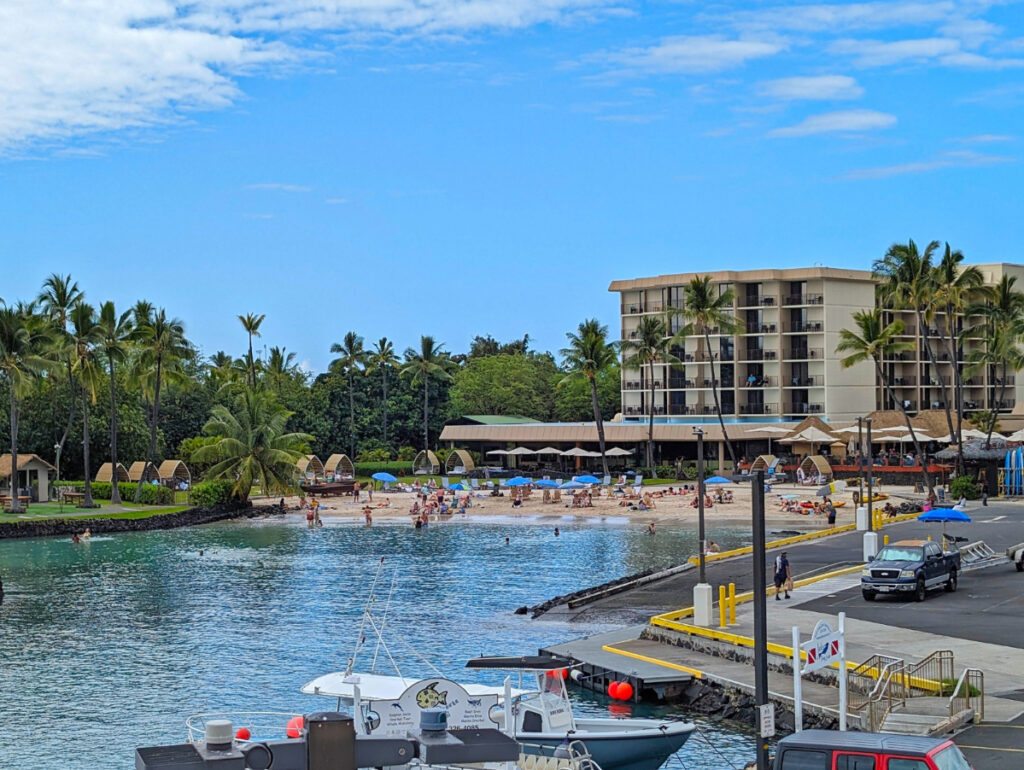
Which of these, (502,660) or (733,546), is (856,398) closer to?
(733,546)

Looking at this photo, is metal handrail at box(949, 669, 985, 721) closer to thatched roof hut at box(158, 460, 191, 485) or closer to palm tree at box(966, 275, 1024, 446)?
palm tree at box(966, 275, 1024, 446)

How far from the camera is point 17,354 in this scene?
76312 mm

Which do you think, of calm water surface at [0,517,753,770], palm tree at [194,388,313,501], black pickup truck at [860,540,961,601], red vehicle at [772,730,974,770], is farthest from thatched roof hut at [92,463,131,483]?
red vehicle at [772,730,974,770]

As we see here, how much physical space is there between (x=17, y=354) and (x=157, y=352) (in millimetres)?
14967

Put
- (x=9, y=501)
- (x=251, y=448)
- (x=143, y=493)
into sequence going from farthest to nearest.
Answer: (x=143, y=493) → (x=251, y=448) → (x=9, y=501)

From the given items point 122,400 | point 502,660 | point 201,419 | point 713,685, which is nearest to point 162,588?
point 713,685

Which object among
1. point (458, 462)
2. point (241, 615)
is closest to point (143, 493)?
point (458, 462)

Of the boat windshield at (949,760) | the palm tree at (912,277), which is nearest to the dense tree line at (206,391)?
the palm tree at (912,277)

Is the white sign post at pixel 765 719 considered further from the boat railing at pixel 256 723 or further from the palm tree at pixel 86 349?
the palm tree at pixel 86 349

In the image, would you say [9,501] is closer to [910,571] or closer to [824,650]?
[910,571]

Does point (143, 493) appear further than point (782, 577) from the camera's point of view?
Yes

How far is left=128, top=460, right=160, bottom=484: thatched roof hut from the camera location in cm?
9372

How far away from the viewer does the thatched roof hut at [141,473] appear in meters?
93.7

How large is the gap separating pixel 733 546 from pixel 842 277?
58.8 m
